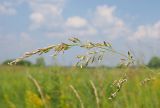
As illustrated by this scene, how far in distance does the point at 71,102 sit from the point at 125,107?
597mm

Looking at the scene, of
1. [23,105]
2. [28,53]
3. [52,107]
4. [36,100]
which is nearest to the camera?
[28,53]

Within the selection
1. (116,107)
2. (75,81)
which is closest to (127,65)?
(116,107)

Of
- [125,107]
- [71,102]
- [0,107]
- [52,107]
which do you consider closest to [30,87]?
[0,107]

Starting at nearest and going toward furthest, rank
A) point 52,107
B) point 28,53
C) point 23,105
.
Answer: point 28,53 < point 52,107 < point 23,105

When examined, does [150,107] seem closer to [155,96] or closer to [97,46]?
[155,96]

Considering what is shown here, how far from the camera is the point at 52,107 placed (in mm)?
4535

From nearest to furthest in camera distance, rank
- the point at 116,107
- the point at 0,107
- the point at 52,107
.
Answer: the point at 116,107 → the point at 52,107 → the point at 0,107

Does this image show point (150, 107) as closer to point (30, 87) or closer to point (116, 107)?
point (116, 107)

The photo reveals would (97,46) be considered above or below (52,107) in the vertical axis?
above

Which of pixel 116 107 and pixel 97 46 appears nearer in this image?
pixel 97 46

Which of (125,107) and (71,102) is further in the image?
(71,102)

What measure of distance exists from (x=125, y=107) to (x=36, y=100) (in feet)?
2.80

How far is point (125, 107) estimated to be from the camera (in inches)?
137

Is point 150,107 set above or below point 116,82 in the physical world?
below
